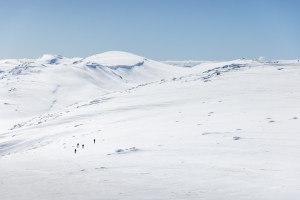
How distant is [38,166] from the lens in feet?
177

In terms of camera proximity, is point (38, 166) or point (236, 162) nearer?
point (236, 162)

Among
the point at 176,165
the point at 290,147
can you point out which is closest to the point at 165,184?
the point at 176,165

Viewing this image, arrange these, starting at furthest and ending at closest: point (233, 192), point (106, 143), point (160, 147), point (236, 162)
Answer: point (106, 143)
point (160, 147)
point (236, 162)
point (233, 192)

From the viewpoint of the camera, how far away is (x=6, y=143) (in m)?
106

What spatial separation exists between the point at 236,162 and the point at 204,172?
16.8 feet

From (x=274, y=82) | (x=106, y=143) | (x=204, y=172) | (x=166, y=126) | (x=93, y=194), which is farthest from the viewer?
(x=274, y=82)

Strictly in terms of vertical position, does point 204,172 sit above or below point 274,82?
below

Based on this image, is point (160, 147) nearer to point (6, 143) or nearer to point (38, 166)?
point (38, 166)

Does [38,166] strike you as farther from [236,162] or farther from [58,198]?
[236,162]

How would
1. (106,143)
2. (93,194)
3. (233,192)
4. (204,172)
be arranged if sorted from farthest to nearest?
(106,143)
(204,172)
(93,194)
(233,192)

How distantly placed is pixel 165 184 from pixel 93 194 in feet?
20.6

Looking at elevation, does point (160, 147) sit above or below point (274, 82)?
below

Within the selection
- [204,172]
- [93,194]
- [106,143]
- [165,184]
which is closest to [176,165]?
[204,172]

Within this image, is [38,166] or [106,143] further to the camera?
[106,143]
